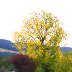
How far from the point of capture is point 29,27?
199 ft

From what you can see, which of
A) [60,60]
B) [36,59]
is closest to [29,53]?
[36,59]

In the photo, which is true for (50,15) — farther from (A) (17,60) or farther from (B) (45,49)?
(A) (17,60)

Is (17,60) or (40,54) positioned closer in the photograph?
(17,60)

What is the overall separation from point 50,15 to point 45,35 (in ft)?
13.2

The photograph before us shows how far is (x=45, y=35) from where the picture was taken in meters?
59.1

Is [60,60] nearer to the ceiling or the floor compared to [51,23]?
nearer to the floor

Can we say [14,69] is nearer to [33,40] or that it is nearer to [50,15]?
[33,40]

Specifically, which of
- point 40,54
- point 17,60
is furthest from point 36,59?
point 17,60

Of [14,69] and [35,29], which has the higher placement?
[35,29]

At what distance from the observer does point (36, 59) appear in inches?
2322

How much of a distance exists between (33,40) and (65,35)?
6.11 m

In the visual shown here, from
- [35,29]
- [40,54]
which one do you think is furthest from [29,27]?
[40,54]


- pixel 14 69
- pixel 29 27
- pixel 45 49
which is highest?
pixel 29 27

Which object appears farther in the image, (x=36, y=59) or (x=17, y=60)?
(x=36, y=59)
